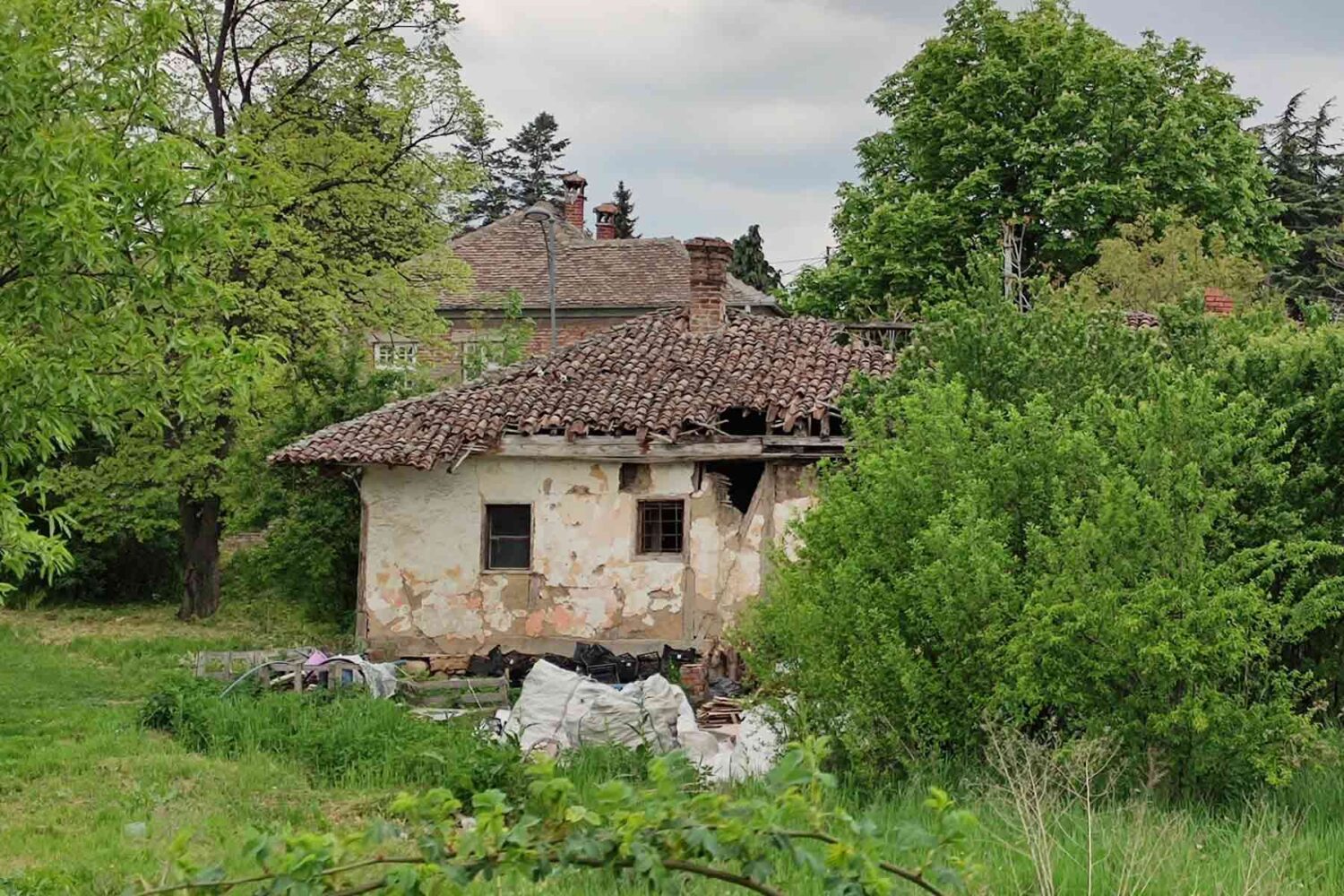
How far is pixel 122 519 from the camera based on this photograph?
22.9m

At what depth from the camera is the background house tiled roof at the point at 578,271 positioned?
3541 centimetres

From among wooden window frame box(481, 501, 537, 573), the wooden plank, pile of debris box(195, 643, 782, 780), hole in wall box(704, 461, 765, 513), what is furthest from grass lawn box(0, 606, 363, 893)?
hole in wall box(704, 461, 765, 513)

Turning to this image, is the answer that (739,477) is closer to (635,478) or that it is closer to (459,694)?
(635,478)

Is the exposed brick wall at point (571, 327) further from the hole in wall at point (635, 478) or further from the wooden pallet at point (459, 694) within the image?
the wooden pallet at point (459, 694)

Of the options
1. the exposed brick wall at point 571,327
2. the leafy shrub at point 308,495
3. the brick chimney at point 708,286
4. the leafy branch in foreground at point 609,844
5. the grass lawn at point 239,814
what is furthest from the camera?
the exposed brick wall at point 571,327

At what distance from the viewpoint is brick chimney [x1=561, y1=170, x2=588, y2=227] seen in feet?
141

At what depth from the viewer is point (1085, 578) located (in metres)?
8.26

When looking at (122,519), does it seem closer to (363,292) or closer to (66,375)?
(363,292)

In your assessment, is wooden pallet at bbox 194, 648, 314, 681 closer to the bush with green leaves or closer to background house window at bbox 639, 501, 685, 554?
background house window at bbox 639, 501, 685, 554

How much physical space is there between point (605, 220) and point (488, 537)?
26.5 meters

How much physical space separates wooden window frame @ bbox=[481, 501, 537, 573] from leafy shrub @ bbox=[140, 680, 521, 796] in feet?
15.9

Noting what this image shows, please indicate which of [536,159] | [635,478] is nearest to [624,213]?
[536,159]

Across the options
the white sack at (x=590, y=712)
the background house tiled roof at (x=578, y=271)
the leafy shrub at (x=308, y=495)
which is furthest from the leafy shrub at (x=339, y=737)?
the background house tiled roof at (x=578, y=271)

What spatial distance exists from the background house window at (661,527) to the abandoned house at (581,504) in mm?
24
